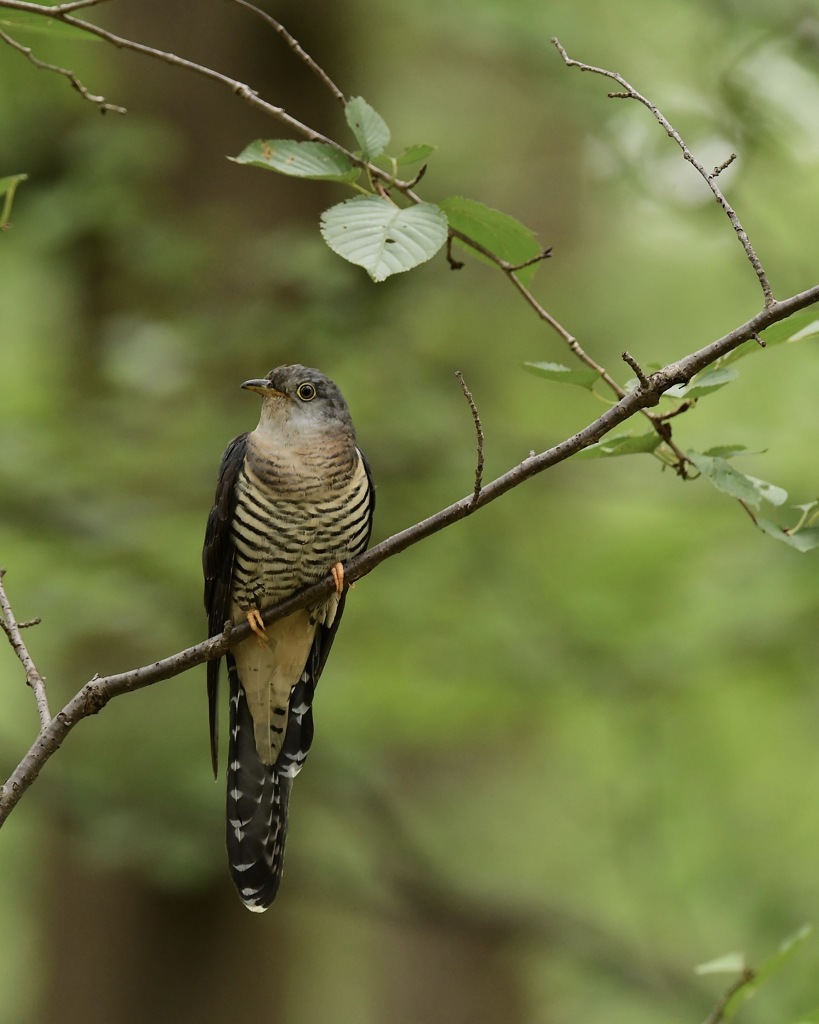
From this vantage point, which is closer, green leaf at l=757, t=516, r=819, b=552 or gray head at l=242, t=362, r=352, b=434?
green leaf at l=757, t=516, r=819, b=552

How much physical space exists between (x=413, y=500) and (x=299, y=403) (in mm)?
1989

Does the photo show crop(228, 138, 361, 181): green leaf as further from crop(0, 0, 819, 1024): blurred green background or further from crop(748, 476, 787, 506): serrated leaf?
crop(0, 0, 819, 1024): blurred green background

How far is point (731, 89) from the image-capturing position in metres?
4.56

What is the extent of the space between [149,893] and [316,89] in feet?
16.7

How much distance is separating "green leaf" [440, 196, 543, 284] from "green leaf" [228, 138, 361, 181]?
18 cm

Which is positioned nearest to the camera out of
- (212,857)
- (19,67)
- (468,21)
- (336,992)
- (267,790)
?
(267,790)

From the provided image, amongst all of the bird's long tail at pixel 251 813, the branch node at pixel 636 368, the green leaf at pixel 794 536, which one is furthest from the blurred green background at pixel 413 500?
the branch node at pixel 636 368

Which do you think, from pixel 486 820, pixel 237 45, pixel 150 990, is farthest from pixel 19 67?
pixel 486 820

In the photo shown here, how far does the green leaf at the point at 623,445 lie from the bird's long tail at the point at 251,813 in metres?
1.70

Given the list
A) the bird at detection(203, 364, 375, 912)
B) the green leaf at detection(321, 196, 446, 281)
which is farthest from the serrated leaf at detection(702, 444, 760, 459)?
the bird at detection(203, 364, 375, 912)

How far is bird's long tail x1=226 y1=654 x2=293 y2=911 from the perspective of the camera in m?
3.21

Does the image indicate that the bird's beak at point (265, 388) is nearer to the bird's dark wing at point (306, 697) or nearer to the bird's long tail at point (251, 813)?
the bird's dark wing at point (306, 697)

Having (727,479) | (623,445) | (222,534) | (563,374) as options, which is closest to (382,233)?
(563,374)

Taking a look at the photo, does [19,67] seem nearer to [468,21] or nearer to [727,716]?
[468,21]
